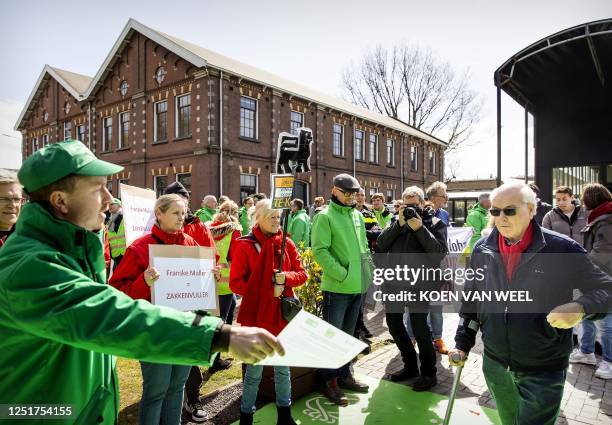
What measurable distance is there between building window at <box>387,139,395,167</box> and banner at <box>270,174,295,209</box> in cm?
2592

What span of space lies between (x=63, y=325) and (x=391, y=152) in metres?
29.0

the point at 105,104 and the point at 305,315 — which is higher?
the point at 105,104

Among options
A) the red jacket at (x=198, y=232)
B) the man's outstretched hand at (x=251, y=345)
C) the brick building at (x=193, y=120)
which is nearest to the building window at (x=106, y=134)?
the brick building at (x=193, y=120)

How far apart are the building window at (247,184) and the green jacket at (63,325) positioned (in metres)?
17.3

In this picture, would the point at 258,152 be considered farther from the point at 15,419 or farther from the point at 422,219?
the point at 15,419

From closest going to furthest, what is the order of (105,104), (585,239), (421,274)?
(421,274) → (585,239) → (105,104)

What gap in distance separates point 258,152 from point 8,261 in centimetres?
1839

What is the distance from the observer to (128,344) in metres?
1.22

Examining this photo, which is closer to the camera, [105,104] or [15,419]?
[15,419]

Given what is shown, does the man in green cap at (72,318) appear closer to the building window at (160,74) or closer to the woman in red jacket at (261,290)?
the woman in red jacket at (261,290)

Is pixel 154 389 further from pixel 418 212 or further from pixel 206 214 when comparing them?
pixel 206 214

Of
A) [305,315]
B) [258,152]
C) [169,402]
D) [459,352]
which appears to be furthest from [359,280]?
[258,152]

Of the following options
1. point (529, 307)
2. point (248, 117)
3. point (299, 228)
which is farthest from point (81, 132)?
point (529, 307)

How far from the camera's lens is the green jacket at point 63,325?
1206 millimetres
